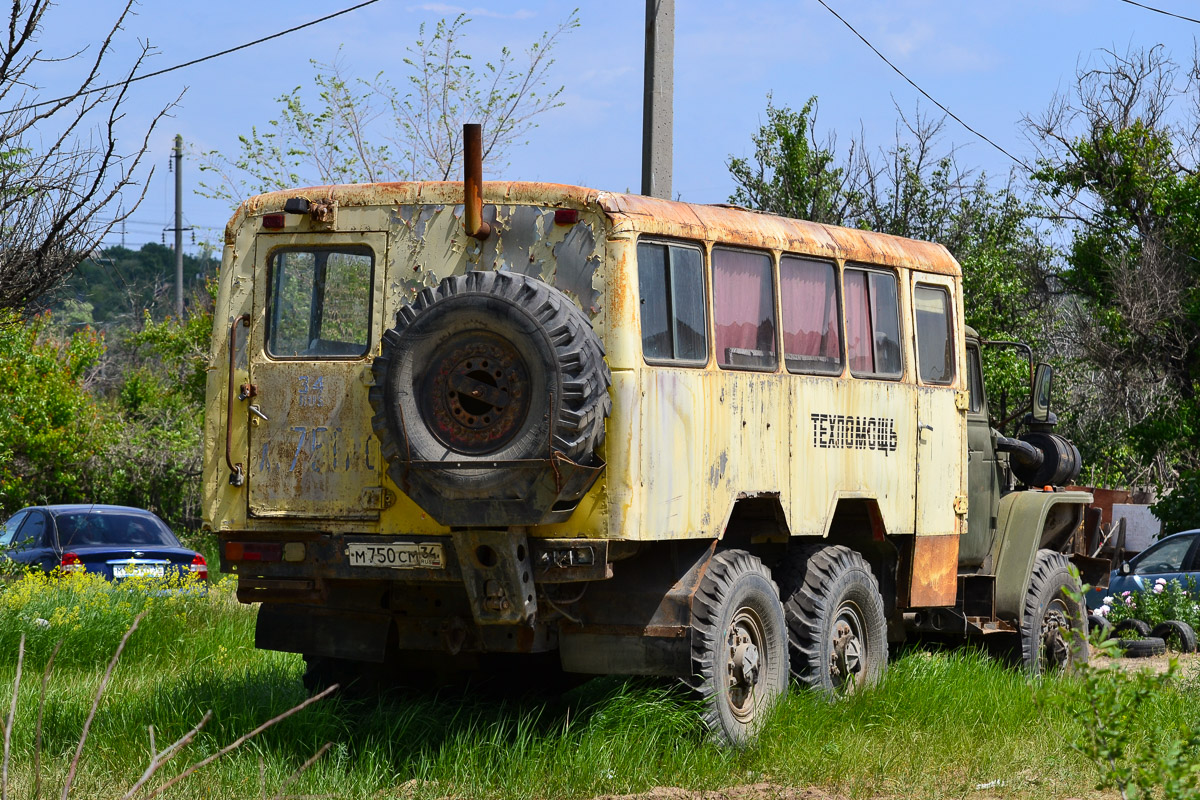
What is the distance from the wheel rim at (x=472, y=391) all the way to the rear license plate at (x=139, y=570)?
684cm

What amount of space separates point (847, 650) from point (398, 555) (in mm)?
2918

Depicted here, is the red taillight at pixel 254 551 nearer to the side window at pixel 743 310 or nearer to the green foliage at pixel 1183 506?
the side window at pixel 743 310

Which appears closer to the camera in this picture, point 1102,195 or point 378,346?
point 378,346

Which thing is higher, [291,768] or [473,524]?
[473,524]

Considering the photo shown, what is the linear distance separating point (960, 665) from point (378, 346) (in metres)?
4.56

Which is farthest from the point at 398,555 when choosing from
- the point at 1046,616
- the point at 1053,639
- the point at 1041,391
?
the point at 1053,639

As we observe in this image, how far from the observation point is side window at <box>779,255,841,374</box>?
25.9 ft

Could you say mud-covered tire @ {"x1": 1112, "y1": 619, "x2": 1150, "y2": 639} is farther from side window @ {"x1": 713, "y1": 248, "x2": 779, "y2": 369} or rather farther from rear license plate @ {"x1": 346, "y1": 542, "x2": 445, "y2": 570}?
rear license plate @ {"x1": 346, "y1": 542, "x2": 445, "y2": 570}

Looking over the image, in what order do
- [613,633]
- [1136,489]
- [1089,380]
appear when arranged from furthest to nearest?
1. [1089,380]
2. [1136,489]
3. [613,633]

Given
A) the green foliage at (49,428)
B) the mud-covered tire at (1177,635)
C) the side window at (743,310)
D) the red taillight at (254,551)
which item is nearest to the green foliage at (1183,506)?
the mud-covered tire at (1177,635)

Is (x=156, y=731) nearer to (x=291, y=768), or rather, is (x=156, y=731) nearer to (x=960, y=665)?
(x=291, y=768)

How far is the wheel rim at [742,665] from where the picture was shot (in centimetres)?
735

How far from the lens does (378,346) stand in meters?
7.16

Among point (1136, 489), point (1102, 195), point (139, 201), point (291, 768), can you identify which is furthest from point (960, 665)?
point (1102, 195)
